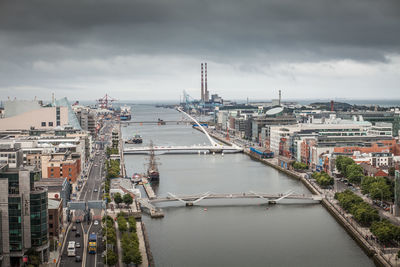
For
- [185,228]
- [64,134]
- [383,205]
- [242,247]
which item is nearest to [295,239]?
[242,247]

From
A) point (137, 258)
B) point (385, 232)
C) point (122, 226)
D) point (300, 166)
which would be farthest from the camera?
point (300, 166)

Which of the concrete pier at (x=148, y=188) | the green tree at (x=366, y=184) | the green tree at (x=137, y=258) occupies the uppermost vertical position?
the green tree at (x=366, y=184)

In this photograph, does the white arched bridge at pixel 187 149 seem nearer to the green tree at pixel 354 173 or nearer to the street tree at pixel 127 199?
the green tree at pixel 354 173

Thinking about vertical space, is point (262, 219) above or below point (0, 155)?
below

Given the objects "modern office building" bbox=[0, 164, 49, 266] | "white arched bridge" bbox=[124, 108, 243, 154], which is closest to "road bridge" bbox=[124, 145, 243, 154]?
"white arched bridge" bbox=[124, 108, 243, 154]

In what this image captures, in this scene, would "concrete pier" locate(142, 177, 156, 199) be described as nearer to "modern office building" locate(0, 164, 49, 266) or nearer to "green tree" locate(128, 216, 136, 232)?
"green tree" locate(128, 216, 136, 232)

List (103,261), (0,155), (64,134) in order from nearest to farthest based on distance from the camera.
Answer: (103,261) → (0,155) → (64,134)

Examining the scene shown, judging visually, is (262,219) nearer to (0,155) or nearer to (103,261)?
(103,261)

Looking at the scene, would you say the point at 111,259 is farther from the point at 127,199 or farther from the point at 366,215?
the point at 366,215

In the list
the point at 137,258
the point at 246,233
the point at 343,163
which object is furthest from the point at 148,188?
the point at 137,258

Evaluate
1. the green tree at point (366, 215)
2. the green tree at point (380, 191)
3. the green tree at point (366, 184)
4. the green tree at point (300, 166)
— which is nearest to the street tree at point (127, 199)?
the green tree at point (366, 215)

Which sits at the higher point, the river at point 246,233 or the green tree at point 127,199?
the green tree at point 127,199
